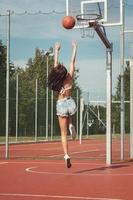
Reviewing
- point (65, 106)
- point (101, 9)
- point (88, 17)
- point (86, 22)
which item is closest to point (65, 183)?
point (65, 106)

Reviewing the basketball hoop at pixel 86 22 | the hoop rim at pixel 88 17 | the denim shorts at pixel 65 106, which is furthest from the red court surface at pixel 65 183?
the hoop rim at pixel 88 17

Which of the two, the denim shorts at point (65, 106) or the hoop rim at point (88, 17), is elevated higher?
the hoop rim at point (88, 17)

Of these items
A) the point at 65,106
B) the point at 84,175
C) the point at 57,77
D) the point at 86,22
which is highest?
the point at 86,22

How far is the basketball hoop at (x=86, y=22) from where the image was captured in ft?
47.6

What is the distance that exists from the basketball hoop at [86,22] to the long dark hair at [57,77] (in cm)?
377

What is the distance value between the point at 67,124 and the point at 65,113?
13.5 inches

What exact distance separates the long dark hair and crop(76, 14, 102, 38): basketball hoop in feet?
12.4

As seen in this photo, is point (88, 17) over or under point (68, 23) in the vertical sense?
over

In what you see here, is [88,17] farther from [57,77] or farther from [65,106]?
[65,106]

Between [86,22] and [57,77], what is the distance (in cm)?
404

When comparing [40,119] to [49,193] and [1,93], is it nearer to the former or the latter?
[1,93]

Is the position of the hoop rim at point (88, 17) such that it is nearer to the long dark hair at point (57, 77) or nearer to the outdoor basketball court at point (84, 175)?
the outdoor basketball court at point (84, 175)

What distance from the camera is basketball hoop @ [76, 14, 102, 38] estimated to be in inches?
571

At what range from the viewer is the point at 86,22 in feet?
47.7
